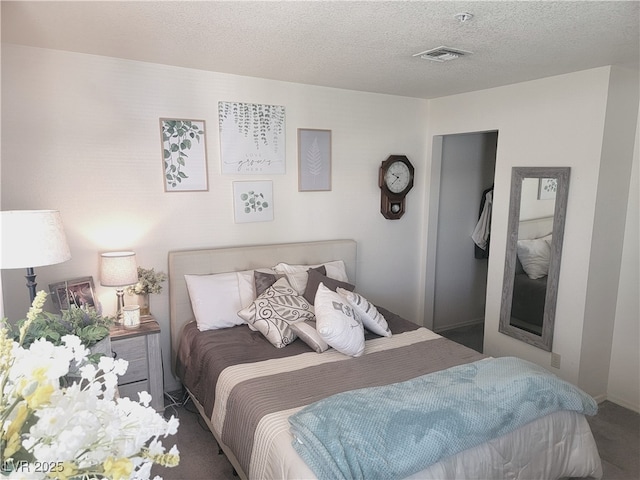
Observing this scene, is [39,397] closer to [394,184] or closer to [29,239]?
[29,239]

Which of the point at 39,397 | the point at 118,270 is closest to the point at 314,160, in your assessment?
the point at 118,270

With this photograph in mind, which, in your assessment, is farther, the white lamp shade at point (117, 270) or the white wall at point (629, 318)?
the white wall at point (629, 318)

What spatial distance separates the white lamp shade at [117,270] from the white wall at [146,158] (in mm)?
252

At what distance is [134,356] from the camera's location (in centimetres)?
283

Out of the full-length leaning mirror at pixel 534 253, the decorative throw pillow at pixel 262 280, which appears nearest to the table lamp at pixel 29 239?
the decorative throw pillow at pixel 262 280

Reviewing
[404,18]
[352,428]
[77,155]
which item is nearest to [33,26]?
Result: [77,155]

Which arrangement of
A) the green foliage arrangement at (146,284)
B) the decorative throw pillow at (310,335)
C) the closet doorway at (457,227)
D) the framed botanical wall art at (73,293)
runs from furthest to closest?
the closet doorway at (457,227), the green foliage arrangement at (146,284), the framed botanical wall art at (73,293), the decorative throw pillow at (310,335)

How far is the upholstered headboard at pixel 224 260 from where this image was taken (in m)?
3.21

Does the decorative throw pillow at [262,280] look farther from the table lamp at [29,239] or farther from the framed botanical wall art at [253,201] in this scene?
the table lamp at [29,239]

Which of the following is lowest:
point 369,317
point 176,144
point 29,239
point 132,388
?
point 132,388

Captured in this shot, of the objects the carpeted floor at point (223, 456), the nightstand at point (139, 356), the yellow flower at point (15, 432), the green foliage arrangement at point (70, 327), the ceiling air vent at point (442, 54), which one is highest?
the ceiling air vent at point (442, 54)

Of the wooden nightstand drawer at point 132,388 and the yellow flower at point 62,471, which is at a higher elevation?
the yellow flower at point 62,471

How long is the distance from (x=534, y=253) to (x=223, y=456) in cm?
269

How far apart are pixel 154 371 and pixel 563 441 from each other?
2442 mm
